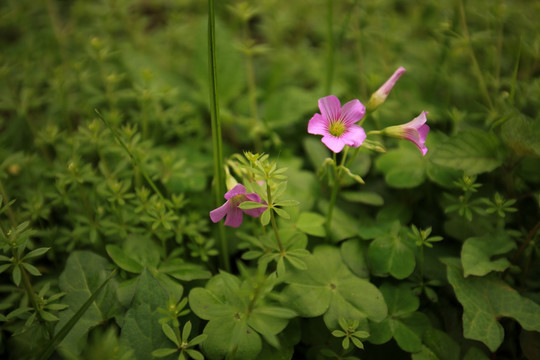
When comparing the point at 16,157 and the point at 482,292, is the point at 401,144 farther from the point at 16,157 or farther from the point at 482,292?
the point at 16,157

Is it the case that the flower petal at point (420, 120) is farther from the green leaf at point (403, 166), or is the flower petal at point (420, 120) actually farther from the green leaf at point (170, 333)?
the green leaf at point (170, 333)

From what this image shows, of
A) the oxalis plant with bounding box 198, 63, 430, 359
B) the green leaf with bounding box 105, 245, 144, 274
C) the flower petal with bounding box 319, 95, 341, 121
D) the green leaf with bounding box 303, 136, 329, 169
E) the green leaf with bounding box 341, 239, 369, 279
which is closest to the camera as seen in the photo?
the oxalis plant with bounding box 198, 63, 430, 359

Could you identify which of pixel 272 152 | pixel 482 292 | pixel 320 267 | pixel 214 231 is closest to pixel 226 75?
pixel 272 152

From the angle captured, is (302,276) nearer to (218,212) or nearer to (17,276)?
(218,212)

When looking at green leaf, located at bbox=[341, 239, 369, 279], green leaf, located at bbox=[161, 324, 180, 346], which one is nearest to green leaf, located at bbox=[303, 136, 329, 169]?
green leaf, located at bbox=[341, 239, 369, 279]

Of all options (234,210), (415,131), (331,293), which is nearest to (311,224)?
(331,293)

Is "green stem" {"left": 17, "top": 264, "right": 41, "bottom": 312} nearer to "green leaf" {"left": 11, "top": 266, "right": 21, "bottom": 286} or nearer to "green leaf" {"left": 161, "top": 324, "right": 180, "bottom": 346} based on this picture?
"green leaf" {"left": 11, "top": 266, "right": 21, "bottom": 286}

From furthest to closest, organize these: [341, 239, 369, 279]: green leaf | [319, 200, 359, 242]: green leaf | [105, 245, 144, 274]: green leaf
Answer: [319, 200, 359, 242]: green leaf
[341, 239, 369, 279]: green leaf
[105, 245, 144, 274]: green leaf
